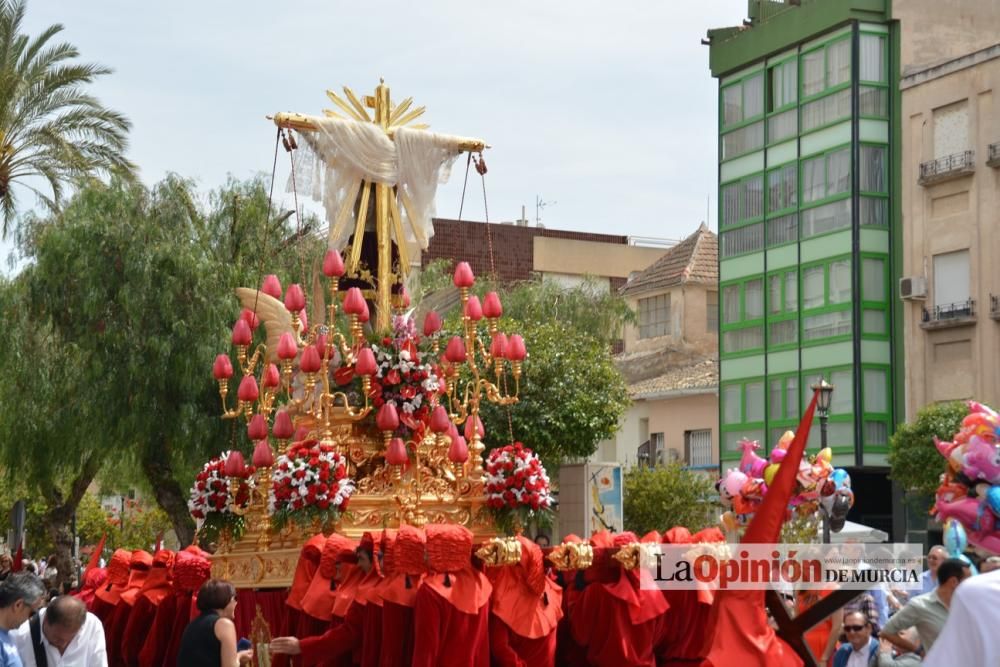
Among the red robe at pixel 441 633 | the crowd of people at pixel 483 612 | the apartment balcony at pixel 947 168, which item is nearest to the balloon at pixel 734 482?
the crowd of people at pixel 483 612

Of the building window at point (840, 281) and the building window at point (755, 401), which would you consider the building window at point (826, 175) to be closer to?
the building window at point (840, 281)

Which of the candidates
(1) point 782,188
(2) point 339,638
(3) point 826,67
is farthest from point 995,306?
(2) point 339,638

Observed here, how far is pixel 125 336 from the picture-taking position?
2566 cm

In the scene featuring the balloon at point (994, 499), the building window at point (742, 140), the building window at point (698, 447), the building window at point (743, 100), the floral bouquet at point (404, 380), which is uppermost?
the building window at point (743, 100)

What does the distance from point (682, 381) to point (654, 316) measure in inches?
200

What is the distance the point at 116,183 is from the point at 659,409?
86.9 ft

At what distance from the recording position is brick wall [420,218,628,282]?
57500 mm

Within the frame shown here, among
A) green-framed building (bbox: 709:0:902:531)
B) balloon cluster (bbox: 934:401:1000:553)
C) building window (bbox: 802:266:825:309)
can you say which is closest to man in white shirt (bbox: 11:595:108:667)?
balloon cluster (bbox: 934:401:1000:553)

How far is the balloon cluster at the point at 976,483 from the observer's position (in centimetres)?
1052

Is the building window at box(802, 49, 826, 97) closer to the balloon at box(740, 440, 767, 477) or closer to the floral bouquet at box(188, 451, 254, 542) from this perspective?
the balloon at box(740, 440, 767, 477)

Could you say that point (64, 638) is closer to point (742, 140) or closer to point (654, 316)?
point (742, 140)

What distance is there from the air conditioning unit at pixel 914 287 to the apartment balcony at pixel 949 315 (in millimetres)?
423

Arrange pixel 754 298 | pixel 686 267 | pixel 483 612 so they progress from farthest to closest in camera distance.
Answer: pixel 686 267 → pixel 754 298 → pixel 483 612

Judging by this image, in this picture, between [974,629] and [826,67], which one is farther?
[826,67]
